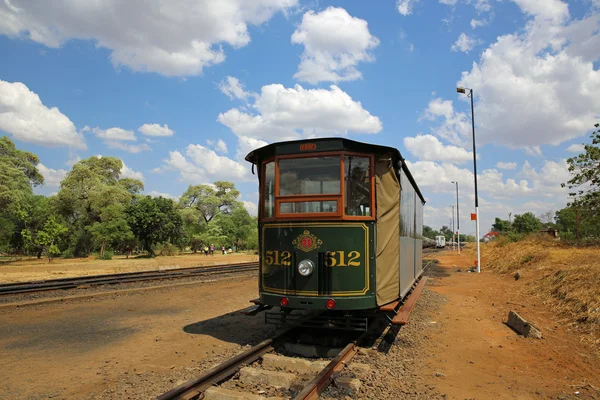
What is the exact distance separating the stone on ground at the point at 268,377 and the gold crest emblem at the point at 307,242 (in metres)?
1.88

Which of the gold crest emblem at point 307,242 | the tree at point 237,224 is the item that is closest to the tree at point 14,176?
the tree at point 237,224

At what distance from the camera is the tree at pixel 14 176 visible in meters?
32.8

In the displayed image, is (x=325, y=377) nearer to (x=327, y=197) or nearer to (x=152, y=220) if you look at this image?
(x=327, y=197)

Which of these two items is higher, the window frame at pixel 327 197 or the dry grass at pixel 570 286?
the window frame at pixel 327 197

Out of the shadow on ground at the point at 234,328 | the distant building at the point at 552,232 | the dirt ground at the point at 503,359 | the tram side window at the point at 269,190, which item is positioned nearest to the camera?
the dirt ground at the point at 503,359

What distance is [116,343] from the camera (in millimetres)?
7234

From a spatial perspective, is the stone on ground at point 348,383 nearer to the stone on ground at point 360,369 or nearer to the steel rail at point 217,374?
the stone on ground at point 360,369

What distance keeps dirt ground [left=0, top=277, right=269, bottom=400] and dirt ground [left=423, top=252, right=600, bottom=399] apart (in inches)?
130

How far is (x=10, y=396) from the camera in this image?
4.74 m

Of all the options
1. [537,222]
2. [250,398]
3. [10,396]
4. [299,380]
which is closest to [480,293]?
[299,380]

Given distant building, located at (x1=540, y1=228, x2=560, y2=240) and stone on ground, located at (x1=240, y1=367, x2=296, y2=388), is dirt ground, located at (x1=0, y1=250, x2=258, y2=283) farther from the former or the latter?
distant building, located at (x1=540, y1=228, x2=560, y2=240)

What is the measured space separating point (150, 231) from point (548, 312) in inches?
1424

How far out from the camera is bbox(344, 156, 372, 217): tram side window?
6305 mm

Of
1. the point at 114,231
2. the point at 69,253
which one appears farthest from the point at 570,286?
the point at 69,253
